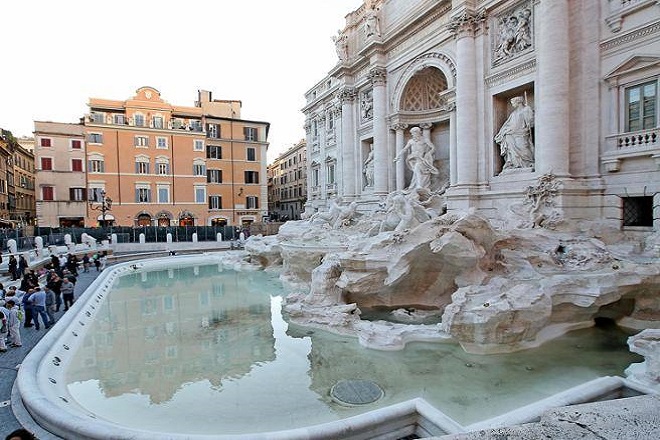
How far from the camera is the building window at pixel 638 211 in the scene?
1034 centimetres

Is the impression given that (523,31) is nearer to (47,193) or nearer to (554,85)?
(554,85)

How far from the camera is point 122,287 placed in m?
13.6

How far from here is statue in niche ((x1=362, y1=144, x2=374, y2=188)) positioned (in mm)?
20406

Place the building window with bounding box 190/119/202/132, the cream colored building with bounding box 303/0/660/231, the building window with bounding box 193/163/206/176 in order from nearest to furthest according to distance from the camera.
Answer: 1. the cream colored building with bounding box 303/0/660/231
2. the building window with bounding box 193/163/206/176
3. the building window with bounding box 190/119/202/132

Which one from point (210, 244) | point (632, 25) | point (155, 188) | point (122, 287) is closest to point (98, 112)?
point (155, 188)

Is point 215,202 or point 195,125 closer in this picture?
point 195,125

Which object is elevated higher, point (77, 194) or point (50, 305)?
point (77, 194)

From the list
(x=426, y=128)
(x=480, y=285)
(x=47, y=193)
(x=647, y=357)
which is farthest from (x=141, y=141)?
(x=647, y=357)

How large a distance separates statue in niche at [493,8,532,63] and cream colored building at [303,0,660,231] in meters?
0.04

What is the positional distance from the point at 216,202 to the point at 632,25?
31725mm

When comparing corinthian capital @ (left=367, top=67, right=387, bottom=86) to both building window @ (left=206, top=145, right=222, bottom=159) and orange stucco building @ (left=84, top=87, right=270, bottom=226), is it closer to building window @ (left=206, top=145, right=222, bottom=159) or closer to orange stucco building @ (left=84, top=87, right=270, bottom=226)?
orange stucco building @ (left=84, top=87, right=270, bottom=226)

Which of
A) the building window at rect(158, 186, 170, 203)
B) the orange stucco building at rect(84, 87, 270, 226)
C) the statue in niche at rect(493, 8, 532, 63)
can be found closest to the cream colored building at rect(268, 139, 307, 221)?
the orange stucco building at rect(84, 87, 270, 226)

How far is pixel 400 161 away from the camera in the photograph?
17.9 meters

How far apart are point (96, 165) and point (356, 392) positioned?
108 feet
